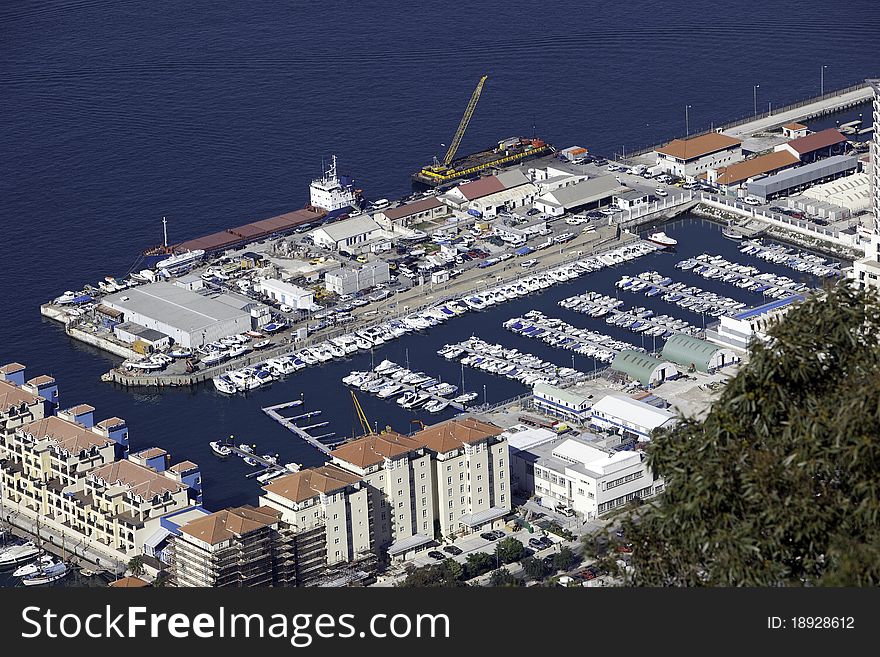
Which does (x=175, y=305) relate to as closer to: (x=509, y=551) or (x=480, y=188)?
(x=480, y=188)

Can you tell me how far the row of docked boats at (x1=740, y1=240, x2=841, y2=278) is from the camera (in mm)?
47812

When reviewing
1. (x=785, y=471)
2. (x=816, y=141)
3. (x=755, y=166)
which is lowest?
(x=755, y=166)

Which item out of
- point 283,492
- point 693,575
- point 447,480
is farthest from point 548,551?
point 693,575

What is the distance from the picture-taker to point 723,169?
2158 inches

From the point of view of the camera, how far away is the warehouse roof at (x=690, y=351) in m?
40.9

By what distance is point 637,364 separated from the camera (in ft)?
134

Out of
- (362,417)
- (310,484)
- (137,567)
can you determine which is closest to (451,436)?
(310,484)

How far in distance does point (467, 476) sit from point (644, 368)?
789 centimetres

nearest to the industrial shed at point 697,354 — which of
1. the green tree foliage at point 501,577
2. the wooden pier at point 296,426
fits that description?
the wooden pier at point 296,426

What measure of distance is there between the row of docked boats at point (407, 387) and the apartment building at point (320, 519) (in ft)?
24.8

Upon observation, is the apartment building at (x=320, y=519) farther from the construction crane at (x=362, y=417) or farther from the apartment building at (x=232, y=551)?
the construction crane at (x=362, y=417)

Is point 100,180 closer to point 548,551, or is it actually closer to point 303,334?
point 303,334

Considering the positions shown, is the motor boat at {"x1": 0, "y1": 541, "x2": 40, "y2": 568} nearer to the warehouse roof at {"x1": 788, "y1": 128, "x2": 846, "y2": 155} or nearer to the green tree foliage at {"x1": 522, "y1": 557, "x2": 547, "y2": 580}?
the green tree foliage at {"x1": 522, "y1": 557, "x2": 547, "y2": 580}

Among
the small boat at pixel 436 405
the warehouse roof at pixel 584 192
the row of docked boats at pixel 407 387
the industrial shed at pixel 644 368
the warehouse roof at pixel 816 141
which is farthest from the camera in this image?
the warehouse roof at pixel 816 141
